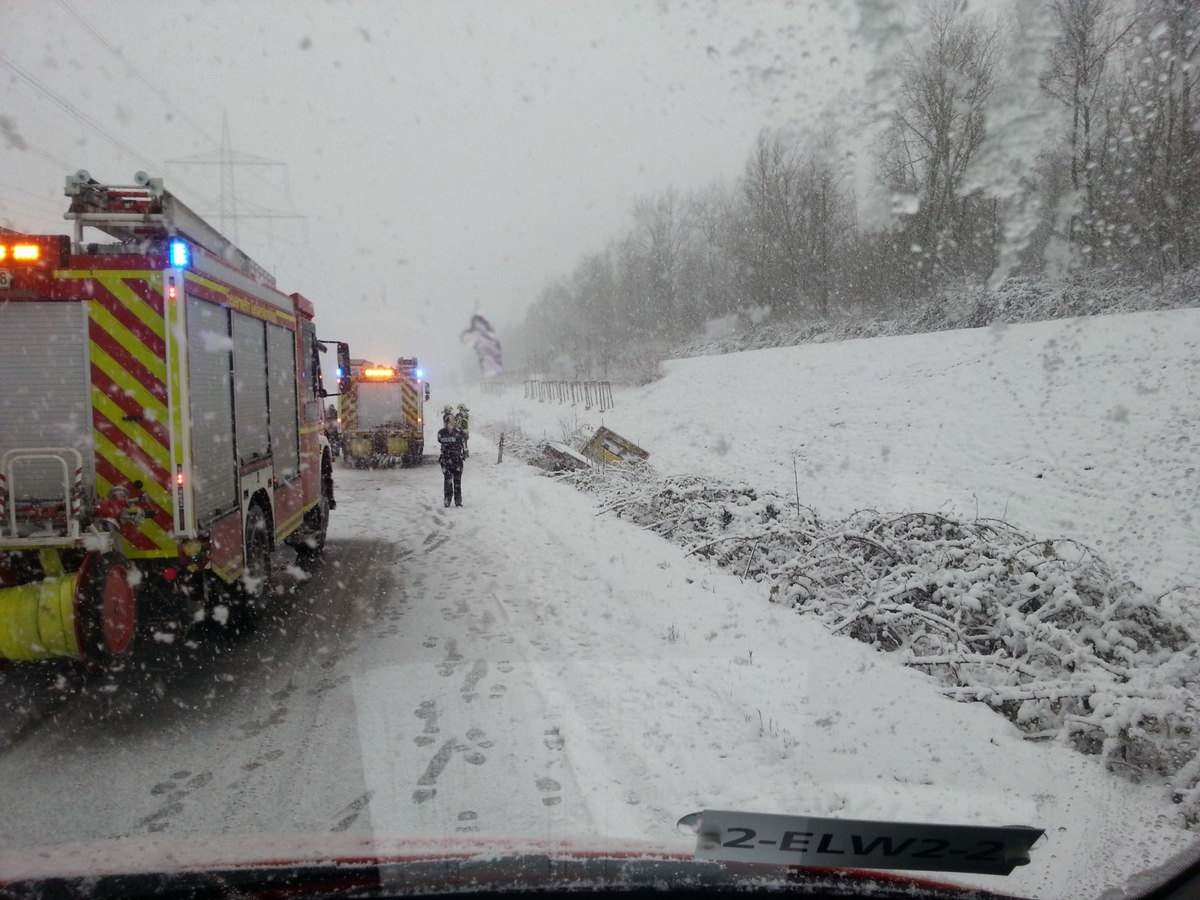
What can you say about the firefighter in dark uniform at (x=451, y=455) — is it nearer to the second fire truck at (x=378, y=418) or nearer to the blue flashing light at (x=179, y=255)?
the second fire truck at (x=378, y=418)

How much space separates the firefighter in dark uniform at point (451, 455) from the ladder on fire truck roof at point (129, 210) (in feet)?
26.0

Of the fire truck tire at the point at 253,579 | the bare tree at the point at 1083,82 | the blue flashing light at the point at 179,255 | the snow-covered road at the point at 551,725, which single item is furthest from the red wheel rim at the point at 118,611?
the bare tree at the point at 1083,82

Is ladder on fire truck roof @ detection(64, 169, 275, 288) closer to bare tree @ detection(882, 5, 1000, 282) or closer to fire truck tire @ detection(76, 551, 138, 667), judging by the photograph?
fire truck tire @ detection(76, 551, 138, 667)

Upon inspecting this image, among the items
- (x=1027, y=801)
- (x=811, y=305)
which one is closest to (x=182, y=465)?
(x=1027, y=801)

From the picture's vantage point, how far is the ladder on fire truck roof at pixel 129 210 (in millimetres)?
5250

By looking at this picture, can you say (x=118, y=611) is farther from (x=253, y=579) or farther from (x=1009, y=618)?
(x=1009, y=618)

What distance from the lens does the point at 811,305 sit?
3591cm

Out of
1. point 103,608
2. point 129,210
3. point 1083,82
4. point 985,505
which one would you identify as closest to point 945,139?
point 1083,82

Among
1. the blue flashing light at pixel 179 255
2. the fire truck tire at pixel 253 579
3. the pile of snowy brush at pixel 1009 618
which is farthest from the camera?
the fire truck tire at pixel 253 579

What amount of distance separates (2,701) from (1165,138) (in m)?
23.1

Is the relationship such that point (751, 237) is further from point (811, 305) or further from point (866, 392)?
point (866, 392)

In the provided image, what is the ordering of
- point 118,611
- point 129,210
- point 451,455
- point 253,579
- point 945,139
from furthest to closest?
point 945,139, point 451,455, point 253,579, point 129,210, point 118,611

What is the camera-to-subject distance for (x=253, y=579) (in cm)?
674

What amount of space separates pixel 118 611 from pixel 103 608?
15cm
